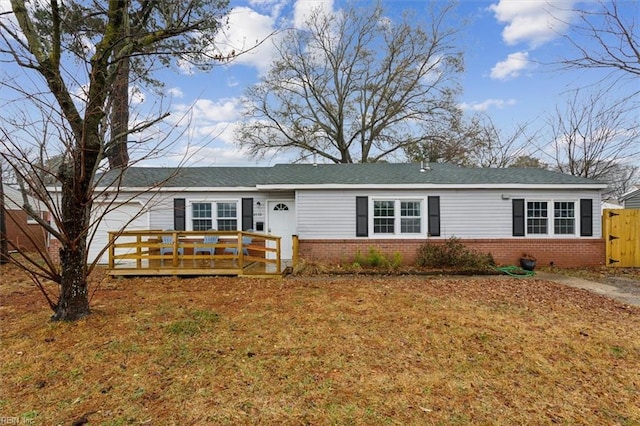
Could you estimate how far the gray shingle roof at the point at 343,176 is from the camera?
10.8 metres

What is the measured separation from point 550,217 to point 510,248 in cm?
173

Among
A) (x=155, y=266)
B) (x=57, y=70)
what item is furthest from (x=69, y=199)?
(x=155, y=266)

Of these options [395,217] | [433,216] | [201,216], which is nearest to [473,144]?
[433,216]

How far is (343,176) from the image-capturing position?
11.5 metres

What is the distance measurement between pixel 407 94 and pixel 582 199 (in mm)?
13487

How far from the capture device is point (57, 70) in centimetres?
479

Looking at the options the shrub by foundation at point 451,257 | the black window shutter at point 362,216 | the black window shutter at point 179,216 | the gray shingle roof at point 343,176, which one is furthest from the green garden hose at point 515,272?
the black window shutter at point 179,216

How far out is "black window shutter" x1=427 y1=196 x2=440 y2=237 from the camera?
10.8 meters

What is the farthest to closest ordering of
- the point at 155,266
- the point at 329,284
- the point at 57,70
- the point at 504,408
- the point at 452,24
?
the point at 452,24 → the point at 155,266 → the point at 329,284 → the point at 57,70 → the point at 504,408

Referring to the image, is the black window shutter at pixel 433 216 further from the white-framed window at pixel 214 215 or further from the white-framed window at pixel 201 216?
the white-framed window at pixel 201 216

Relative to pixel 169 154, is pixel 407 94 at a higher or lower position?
higher

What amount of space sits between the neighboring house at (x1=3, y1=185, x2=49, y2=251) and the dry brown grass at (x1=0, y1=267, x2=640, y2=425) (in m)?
1.32

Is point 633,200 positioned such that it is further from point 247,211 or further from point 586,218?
point 247,211

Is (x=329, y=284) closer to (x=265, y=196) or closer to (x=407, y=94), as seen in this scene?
(x=265, y=196)
